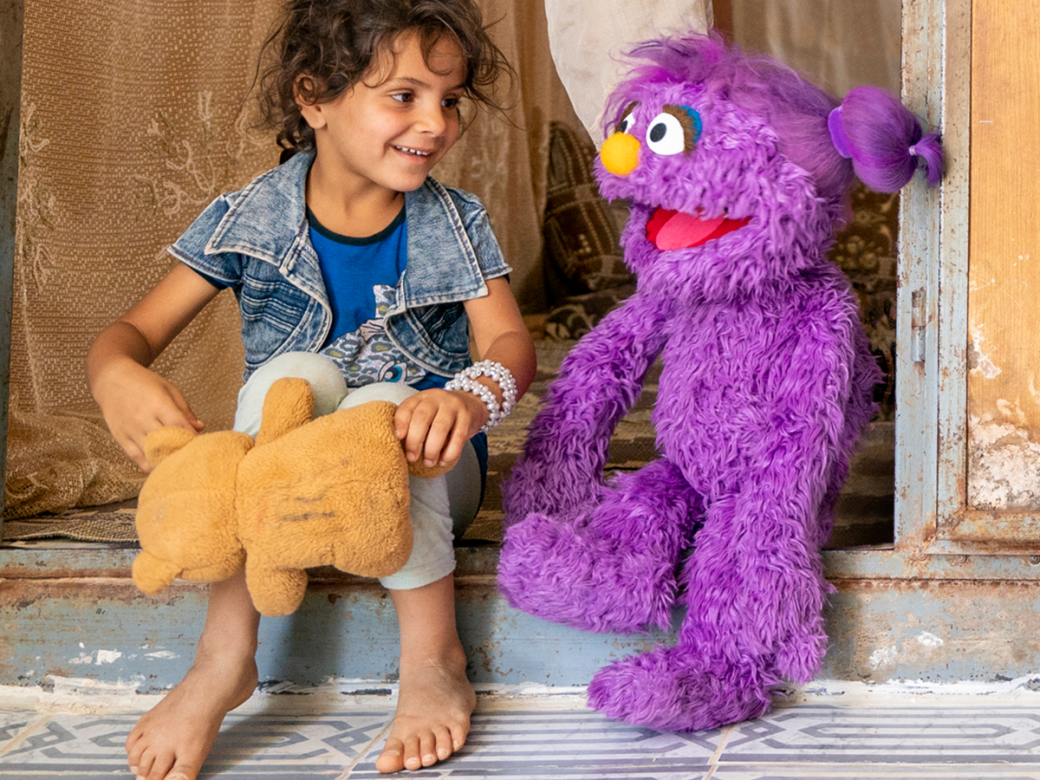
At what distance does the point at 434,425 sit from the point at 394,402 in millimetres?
90

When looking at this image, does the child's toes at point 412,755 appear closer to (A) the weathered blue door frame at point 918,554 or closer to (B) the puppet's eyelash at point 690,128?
(A) the weathered blue door frame at point 918,554

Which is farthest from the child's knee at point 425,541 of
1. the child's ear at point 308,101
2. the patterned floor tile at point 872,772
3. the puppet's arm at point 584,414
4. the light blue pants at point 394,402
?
the child's ear at point 308,101

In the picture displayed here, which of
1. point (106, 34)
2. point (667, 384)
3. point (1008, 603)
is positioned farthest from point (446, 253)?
point (106, 34)

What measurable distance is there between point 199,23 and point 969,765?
63.2 inches

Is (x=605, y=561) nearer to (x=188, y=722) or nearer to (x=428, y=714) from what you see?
(x=428, y=714)

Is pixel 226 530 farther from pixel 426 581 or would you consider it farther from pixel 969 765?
pixel 969 765

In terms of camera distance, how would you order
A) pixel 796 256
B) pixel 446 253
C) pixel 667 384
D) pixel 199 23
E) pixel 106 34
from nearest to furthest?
1. pixel 796 256
2. pixel 667 384
3. pixel 446 253
4. pixel 106 34
5. pixel 199 23

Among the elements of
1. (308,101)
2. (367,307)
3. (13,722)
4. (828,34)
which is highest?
(828,34)

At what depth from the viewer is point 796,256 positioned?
0.91 m

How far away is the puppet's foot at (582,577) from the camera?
3.09 ft

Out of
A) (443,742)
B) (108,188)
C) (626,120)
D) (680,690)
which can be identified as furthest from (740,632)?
(108,188)

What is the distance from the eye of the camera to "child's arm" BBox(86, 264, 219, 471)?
91cm

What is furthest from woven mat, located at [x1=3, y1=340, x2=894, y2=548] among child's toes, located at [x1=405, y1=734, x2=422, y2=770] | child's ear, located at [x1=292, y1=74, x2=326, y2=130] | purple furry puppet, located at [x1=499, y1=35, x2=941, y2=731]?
child's ear, located at [x1=292, y1=74, x2=326, y2=130]

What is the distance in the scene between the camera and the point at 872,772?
2.76 ft
